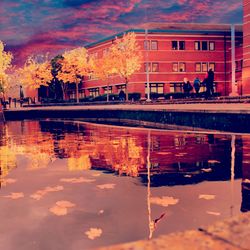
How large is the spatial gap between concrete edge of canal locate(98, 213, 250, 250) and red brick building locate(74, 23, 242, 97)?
55810 mm

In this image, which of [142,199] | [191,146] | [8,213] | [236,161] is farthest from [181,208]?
[191,146]

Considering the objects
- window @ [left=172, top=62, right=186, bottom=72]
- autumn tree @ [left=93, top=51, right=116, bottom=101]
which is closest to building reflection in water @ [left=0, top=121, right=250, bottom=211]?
autumn tree @ [left=93, top=51, right=116, bottom=101]

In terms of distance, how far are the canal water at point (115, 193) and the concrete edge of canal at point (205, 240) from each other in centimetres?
143

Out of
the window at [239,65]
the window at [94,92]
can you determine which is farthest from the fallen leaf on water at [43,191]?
the window at [94,92]

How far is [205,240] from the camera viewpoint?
194cm

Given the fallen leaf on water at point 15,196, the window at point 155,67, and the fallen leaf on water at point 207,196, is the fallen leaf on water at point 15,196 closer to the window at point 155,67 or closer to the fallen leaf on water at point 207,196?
the fallen leaf on water at point 207,196

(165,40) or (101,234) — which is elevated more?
(165,40)

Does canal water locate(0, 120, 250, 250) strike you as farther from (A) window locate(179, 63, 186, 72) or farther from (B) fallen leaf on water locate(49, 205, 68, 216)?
(A) window locate(179, 63, 186, 72)

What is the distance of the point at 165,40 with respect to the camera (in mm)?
58969

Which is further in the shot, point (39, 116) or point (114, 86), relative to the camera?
point (114, 86)

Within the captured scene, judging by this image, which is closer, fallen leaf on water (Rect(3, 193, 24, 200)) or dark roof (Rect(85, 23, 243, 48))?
fallen leaf on water (Rect(3, 193, 24, 200))

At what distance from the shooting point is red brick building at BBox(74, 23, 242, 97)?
58.5 m

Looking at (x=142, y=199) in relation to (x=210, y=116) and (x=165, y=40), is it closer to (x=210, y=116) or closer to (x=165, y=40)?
(x=210, y=116)

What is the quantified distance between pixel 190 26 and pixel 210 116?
5419 cm
